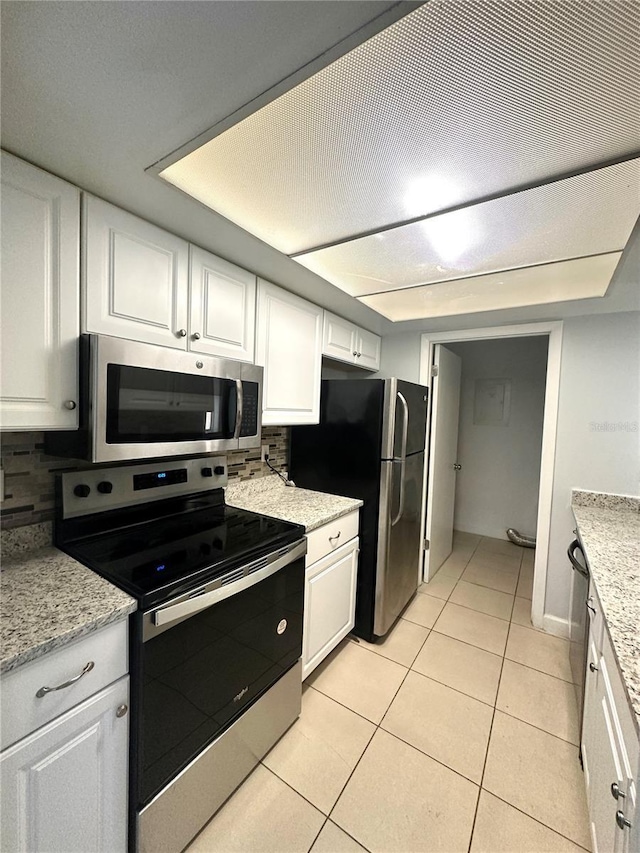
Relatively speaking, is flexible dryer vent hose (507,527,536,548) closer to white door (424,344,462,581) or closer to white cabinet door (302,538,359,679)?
white door (424,344,462,581)

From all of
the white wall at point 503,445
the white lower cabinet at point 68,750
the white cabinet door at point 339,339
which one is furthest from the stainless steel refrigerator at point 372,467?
the white wall at point 503,445

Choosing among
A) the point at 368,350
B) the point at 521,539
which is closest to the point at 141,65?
the point at 368,350

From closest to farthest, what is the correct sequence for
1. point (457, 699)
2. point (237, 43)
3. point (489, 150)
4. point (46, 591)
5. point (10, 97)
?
point (237, 43)
point (10, 97)
point (489, 150)
point (46, 591)
point (457, 699)

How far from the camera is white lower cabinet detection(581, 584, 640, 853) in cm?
73

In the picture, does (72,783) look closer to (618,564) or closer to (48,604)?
(48,604)

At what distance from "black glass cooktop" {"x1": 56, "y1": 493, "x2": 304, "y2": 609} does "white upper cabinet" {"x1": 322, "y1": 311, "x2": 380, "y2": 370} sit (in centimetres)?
123

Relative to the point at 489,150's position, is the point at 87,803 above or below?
below

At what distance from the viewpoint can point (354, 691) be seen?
180 cm

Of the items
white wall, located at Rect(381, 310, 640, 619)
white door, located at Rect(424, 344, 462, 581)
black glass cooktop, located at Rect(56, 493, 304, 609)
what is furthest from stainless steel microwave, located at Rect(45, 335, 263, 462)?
white wall, located at Rect(381, 310, 640, 619)

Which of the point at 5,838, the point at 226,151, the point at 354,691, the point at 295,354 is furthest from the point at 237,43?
the point at 354,691

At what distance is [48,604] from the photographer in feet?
3.06

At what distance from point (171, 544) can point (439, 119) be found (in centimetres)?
154

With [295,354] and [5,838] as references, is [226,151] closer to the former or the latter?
[295,354]

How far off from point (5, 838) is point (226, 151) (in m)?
1.74
